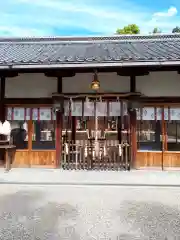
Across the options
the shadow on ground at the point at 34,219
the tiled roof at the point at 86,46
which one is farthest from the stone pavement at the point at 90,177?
the tiled roof at the point at 86,46

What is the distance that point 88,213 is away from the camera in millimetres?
5539

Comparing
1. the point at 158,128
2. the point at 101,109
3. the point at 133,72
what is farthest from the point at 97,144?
the point at 133,72

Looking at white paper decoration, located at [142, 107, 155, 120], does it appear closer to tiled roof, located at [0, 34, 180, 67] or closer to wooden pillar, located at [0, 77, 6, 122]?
tiled roof, located at [0, 34, 180, 67]

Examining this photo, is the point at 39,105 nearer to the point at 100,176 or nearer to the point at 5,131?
the point at 5,131

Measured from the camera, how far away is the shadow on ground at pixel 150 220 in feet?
14.4

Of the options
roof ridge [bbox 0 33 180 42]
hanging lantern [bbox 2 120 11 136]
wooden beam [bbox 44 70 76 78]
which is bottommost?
hanging lantern [bbox 2 120 11 136]

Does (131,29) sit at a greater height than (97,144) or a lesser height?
greater

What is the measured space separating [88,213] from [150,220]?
121 centimetres

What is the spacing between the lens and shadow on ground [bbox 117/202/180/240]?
14.4ft

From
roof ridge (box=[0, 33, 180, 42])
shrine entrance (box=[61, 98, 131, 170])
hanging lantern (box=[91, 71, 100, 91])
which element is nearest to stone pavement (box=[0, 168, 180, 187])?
shrine entrance (box=[61, 98, 131, 170])

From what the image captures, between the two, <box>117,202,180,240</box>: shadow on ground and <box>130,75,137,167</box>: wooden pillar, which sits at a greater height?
<box>130,75,137,167</box>: wooden pillar

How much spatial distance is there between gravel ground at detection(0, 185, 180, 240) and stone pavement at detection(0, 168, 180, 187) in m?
0.41

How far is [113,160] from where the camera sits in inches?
414

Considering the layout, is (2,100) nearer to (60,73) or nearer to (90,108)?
(60,73)
